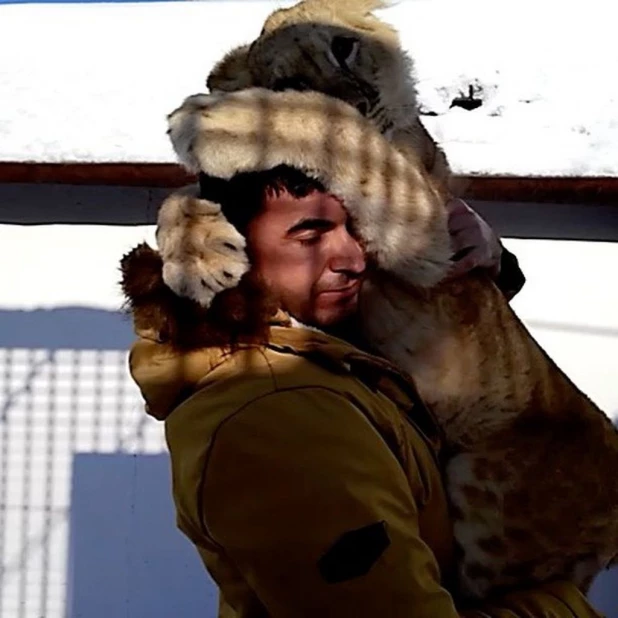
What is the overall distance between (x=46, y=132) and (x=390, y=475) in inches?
86.7

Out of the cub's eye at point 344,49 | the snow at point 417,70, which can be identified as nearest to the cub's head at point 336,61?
the cub's eye at point 344,49

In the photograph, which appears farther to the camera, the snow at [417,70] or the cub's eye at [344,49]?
the snow at [417,70]

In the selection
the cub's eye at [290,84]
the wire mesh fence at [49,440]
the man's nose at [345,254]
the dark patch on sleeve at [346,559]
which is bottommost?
the wire mesh fence at [49,440]


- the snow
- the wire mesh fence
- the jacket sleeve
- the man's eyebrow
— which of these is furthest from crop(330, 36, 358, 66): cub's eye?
the wire mesh fence

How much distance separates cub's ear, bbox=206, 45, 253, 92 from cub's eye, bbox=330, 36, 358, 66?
109mm

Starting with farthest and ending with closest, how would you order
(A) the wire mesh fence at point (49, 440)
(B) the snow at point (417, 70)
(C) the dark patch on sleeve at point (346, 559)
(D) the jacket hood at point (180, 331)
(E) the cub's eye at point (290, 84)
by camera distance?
1. (A) the wire mesh fence at point (49, 440)
2. (B) the snow at point (417, 70)
3. (E) the cub's eye at point (290, 84)
4. (D) the jacket hood at point (180, 331)
5. (C) the dark patch on sleeve at point (346, 559)

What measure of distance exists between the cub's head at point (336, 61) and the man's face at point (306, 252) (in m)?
0.16

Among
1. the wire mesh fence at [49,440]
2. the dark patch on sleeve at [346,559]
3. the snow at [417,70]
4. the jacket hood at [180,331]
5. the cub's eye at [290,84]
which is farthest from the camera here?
the wire mesh fence at [49,440]

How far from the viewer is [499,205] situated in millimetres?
2951

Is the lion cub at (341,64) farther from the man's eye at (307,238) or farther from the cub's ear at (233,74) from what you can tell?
the man's eye at (307,238)

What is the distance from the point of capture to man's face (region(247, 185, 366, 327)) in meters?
1.12

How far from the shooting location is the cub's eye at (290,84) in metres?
1.22

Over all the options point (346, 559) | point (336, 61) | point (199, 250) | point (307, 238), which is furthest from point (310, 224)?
point (346, 559)

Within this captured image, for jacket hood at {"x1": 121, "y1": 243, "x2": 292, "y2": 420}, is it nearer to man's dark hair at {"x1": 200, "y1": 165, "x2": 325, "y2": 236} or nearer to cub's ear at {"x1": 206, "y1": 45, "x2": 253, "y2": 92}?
man's dark hair at {"x1": 200, "y1": 165, "x2": 325, "y2": 236}
